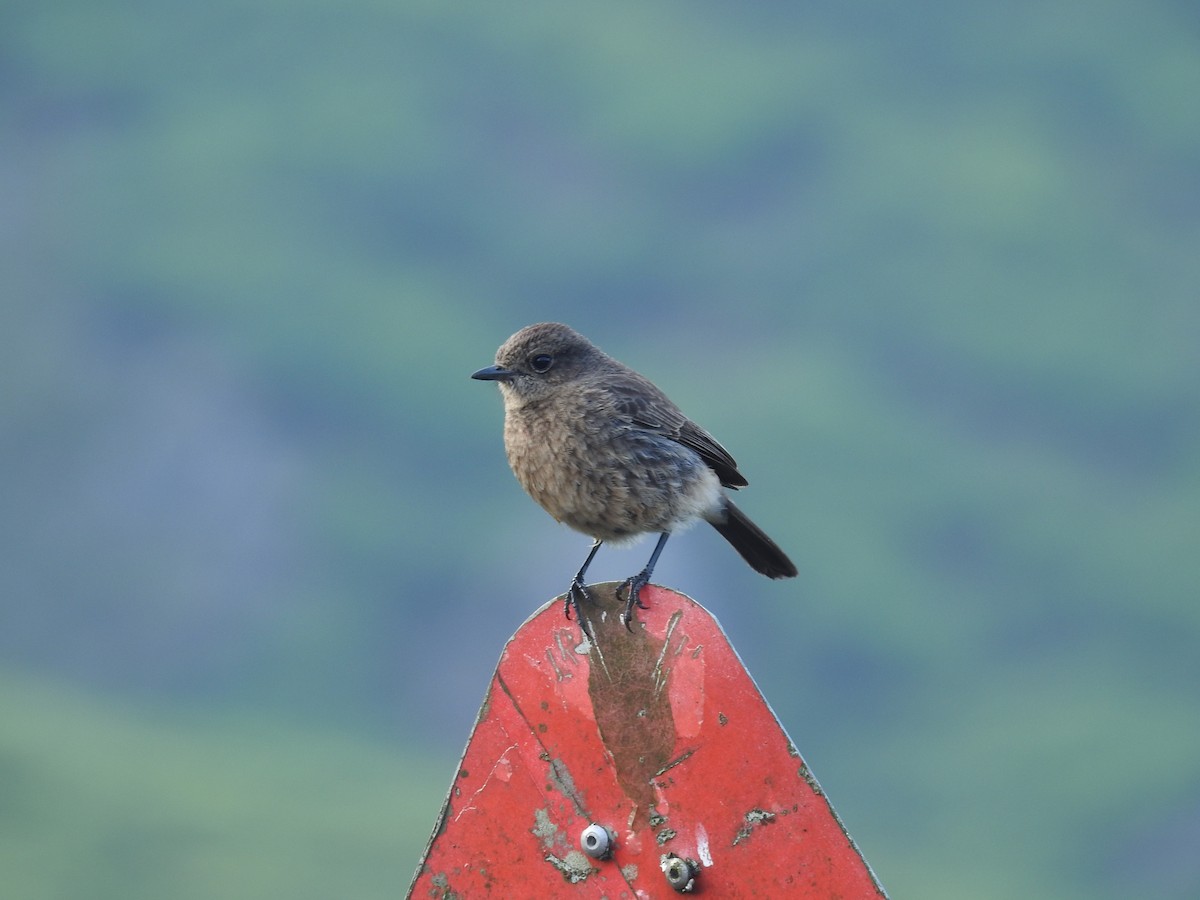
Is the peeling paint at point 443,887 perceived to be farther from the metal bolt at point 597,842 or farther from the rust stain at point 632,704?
the rust stain at point 632,704

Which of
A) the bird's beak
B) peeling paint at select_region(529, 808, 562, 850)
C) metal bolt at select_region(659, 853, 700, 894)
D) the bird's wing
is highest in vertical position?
the bird's beak

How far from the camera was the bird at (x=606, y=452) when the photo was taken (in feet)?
16.6

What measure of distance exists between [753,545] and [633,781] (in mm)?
2411

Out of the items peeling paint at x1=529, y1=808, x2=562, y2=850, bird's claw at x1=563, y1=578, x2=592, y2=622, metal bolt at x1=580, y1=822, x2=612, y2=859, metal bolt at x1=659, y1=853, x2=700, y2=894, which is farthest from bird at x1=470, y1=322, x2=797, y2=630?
metal bolt at x1=659, y1=853, x2=700, y2=894

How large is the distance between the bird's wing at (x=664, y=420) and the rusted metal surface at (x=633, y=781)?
5.73 feet

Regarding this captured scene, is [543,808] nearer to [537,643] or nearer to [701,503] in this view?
[537,643]

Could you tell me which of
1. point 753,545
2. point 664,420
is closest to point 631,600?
point 664,420

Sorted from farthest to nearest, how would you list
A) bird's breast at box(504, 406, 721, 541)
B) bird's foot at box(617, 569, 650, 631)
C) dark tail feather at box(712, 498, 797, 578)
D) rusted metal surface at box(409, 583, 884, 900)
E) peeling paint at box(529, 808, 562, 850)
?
dark tail feather at box(712, 498, 797, 578), bird's breast at box(504, 406, 721, 541), bird's foot at box(617, 569, 650, 631), peeling paint at box(529, 808, 562, 850), rusted metal surface at box(409, 583, 884, 900)

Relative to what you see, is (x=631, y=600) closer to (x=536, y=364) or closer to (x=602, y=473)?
(x=602, y=473)

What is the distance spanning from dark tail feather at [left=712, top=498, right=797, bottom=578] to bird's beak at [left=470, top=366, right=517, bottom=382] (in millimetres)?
1000

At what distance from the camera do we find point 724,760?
10.7 feet

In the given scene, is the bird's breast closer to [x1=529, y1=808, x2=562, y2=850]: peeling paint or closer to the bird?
the bird

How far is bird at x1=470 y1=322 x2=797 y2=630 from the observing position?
5.07 m

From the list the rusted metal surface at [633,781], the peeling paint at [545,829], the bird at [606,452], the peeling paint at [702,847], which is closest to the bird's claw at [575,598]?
the rusted metal surface at [633,781]
